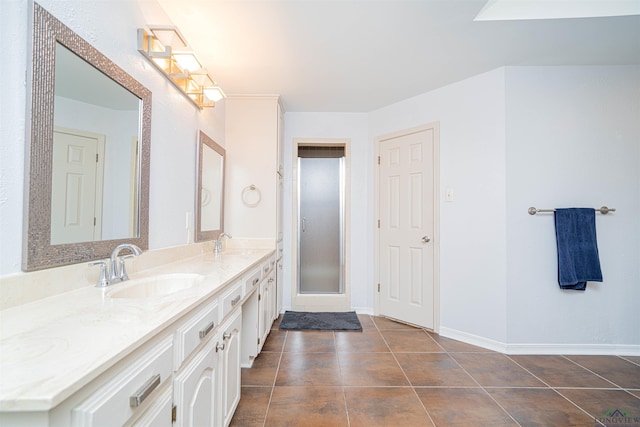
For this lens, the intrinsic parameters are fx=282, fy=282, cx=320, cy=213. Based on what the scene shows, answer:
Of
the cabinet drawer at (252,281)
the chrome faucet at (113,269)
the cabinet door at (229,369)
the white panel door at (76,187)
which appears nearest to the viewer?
the white panel door at (76,187)

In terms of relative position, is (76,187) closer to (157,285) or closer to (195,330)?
(157,285)

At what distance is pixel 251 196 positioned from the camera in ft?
9.21

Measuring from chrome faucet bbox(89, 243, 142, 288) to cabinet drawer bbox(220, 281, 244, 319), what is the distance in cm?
42

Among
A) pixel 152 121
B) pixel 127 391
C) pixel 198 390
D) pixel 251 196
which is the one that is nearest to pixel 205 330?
pixel 198 390

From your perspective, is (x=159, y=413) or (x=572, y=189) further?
(x=572, y=189)

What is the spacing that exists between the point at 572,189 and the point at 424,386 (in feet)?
6.48

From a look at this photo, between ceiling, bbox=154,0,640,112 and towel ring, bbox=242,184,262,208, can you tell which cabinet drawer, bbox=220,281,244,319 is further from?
ceiling, bbox=154,0,640,112

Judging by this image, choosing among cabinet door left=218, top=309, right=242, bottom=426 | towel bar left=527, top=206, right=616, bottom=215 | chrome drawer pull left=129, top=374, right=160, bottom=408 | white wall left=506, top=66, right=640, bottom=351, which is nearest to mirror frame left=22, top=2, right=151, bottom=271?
chrome drawer pull left=129, top=374, right=160, bottom=408

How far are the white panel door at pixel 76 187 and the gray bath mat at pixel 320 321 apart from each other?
206cm

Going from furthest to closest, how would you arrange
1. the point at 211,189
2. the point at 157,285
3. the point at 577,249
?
the point at 211,189
the point at 577,249
the point at 157,285

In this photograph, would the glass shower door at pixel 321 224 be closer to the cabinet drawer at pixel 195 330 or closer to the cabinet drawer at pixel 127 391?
the cabinet drawer at pixel 195 330

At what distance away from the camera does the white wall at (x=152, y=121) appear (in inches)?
33.0

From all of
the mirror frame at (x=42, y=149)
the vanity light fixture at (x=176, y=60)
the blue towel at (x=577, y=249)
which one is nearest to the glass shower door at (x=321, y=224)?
the vanity light fixture at (x=176, y=60)

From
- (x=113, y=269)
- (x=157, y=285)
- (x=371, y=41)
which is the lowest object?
(x=157, y=285)
